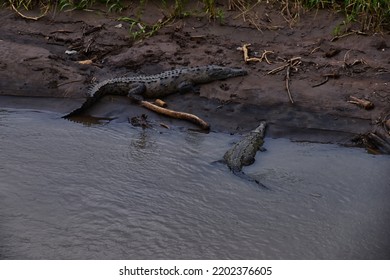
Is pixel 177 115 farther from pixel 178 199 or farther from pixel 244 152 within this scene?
pixel 178 199

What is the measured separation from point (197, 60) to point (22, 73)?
97.9 inches

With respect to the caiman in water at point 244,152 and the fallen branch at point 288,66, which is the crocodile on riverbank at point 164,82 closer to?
the fallen branch at point 288,66

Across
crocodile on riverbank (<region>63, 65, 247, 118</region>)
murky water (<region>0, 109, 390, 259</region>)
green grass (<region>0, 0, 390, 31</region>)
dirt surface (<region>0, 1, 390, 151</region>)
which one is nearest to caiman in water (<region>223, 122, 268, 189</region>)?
murky water (<region>0, 109, 390, 259</region>)

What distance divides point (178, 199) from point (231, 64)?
3.30 meters

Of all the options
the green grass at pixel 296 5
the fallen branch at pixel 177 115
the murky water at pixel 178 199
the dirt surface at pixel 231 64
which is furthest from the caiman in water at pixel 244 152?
the green grass at pixel 296 5

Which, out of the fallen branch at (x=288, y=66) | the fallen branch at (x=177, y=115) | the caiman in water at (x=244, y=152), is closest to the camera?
the caiman in water at (x=244, y=152)

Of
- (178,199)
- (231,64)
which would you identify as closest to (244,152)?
(178,199)

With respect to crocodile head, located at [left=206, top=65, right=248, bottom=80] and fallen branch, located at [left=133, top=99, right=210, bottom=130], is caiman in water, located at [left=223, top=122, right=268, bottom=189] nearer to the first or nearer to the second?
fallen branch, located at [left=133, top=99, right=210, bottom=130]

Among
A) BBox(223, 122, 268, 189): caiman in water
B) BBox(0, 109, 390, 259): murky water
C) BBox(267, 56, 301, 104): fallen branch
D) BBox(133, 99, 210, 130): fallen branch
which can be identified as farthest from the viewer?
BBox(267, 56, 301, 104): fallen branch

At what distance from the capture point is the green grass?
905 cm

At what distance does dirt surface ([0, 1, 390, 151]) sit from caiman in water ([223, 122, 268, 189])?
1.43ft

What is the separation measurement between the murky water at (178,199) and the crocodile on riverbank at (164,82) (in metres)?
0.89

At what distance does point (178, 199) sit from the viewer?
6.14 m

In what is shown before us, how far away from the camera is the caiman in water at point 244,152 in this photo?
6676 mm
